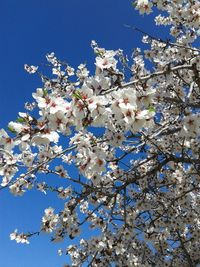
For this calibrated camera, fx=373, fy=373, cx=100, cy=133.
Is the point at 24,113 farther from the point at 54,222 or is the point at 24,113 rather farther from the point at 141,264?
the point at 141,264

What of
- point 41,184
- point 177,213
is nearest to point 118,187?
point 41,184

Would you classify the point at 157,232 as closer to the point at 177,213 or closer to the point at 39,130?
the point at 177,213

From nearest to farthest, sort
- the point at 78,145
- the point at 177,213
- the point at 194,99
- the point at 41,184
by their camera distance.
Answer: the point at 78,145 → the point at 194,99 → the point at 41,184 → the point at 177,213

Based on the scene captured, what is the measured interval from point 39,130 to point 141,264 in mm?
7175

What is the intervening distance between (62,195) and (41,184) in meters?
0.67

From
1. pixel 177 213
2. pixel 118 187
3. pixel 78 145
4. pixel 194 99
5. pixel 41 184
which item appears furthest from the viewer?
pixel 177 213

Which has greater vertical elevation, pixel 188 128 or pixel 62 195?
pixel 62 195

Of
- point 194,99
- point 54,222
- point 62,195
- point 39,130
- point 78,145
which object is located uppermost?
point 194,99

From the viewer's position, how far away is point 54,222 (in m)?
7.10

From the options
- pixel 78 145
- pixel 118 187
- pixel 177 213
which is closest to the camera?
pixel 78 145

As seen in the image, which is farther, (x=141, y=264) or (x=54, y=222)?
(x=141, y=264)

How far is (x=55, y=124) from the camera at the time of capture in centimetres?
342

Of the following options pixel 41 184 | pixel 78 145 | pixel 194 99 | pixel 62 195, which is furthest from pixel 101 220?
pixel 78 145

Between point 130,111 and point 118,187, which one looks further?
point 118,187
